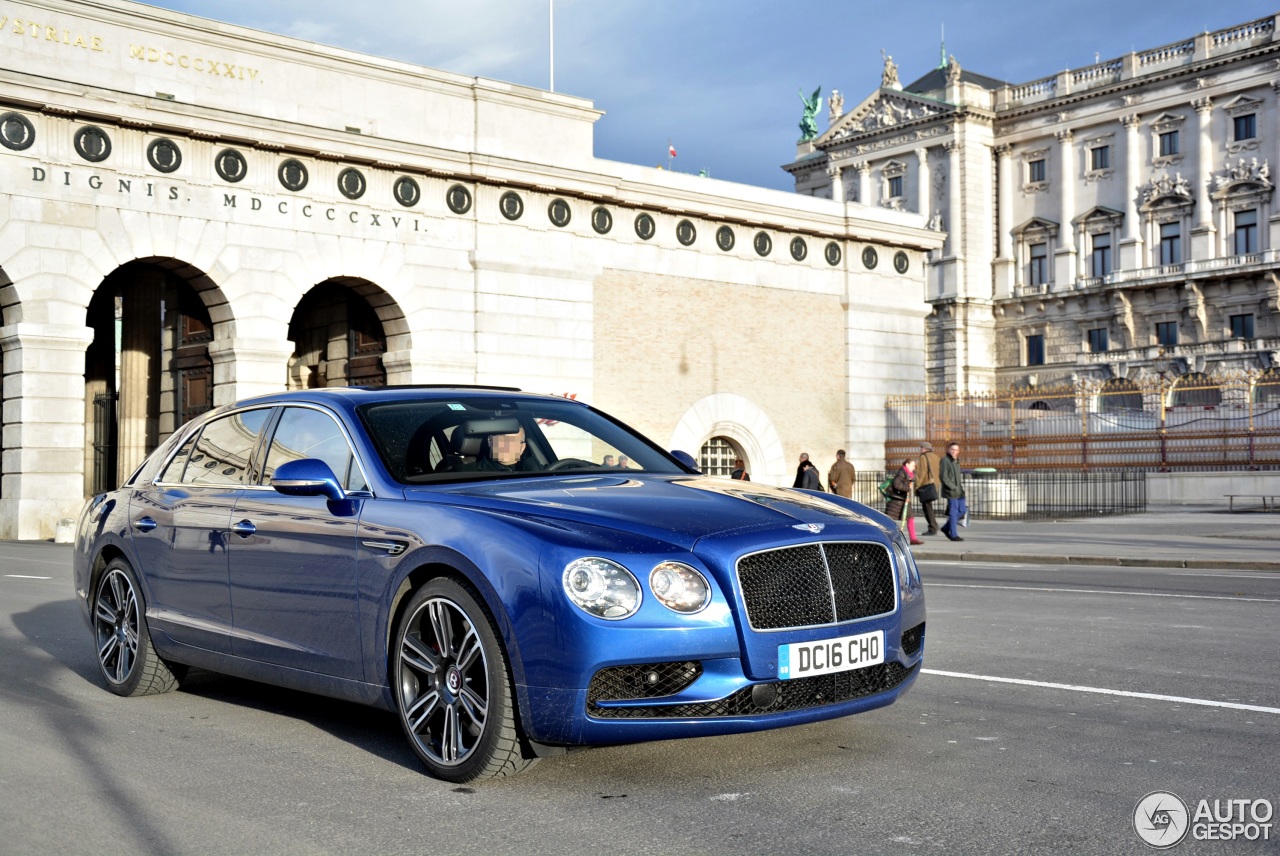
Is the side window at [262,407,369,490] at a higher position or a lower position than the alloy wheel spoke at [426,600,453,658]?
higher

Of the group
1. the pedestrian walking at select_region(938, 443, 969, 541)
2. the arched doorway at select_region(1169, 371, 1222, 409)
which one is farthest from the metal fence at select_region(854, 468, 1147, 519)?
the pedestrian walking at select_region(938, 443, 969, 541)

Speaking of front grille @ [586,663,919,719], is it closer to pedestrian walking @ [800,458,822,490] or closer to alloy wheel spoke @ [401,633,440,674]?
alloy wheel spoke @ [401,633,440,674]

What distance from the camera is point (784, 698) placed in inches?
189

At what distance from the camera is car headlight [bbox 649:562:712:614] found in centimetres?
462

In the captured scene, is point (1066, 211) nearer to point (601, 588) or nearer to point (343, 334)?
point (343, 334)

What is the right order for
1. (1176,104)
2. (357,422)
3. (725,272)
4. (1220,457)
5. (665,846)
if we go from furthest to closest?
(1176,104), (1220,457), (725,272), (357,422), (665,846)

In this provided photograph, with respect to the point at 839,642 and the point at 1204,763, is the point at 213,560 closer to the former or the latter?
the point at 839,642

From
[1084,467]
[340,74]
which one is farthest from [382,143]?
[1084,467]

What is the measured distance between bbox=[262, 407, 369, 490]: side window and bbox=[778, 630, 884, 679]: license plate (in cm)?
204

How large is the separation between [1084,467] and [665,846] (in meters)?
33.4

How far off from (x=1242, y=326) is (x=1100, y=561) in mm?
53217

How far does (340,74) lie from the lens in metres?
27.1

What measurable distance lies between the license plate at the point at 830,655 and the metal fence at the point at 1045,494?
27617 millimetres

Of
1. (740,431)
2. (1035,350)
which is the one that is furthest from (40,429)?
(1035,350)
